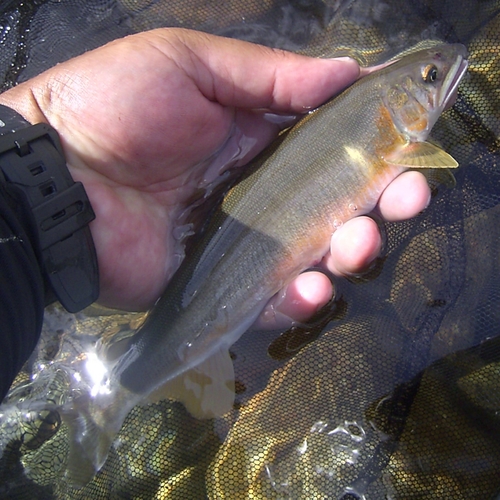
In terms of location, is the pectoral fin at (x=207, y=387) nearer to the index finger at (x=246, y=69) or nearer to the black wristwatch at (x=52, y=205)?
the black wristwatch at (x=52, y=205)

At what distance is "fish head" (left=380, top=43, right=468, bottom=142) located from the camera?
2152 mm

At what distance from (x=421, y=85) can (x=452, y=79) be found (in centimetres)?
14

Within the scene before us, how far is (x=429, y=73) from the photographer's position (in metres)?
2.15

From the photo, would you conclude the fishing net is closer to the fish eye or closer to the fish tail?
the fish tail

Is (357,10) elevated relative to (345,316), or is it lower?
elevated

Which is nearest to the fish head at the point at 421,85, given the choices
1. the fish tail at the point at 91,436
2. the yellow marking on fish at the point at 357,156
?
the yellow marking on fish at the point at 357,156

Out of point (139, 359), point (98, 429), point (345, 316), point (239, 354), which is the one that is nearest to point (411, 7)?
point (345, 316)

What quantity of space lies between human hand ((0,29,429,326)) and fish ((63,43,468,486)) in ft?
0.40

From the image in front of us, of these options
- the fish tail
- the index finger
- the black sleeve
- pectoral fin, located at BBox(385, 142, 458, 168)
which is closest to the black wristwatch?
the black sleeve

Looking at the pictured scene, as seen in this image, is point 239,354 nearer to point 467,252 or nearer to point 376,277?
point 376,277

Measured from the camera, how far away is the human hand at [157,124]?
208 cm

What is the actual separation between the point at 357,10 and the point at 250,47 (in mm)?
729

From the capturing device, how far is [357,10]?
8.34ft

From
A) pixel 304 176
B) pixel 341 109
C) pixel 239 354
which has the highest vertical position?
pixel 341 109
